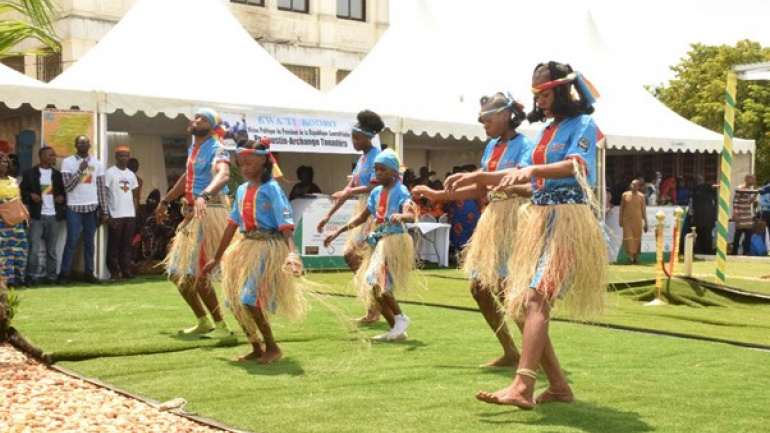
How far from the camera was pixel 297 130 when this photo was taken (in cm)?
1547

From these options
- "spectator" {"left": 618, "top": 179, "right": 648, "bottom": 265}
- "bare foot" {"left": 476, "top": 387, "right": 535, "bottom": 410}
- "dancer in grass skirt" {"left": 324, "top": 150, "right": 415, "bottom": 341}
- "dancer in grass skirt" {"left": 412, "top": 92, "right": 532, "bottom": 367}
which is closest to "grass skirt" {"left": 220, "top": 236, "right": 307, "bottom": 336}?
"dancer in grass skirt" {"left": 412, "top": 92, "right": 532, "bottom": 367}

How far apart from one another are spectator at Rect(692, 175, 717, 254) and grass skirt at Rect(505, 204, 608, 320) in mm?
16734

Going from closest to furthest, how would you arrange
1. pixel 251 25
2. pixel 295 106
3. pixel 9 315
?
pixel 9 315
pixel 295 106
pixel 251 25

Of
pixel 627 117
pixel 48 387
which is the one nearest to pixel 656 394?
pixel 48 387

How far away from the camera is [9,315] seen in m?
7.34

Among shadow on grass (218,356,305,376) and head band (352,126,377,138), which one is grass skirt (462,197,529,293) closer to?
shadow on grass (218,356,305,376)

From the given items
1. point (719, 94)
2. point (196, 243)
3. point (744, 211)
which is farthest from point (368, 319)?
point (719, 94)

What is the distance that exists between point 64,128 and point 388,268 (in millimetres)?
6632

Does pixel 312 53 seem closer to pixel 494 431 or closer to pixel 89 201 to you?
Result: pixel 89 201

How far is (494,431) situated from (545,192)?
50.7 inches

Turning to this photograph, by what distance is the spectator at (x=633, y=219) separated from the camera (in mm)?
18719

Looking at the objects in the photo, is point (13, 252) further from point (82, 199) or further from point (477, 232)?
point (477, 232)

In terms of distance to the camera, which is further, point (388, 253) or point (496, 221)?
point (388, 253)

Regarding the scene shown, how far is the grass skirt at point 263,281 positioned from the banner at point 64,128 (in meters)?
7.09
